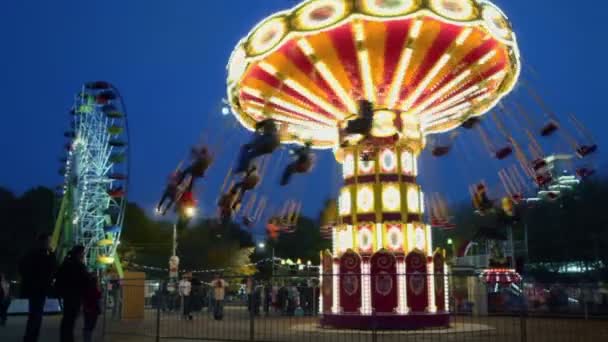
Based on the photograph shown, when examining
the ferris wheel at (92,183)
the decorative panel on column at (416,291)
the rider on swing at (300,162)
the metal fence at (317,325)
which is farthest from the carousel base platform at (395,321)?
the ferris wheel at (92,183)

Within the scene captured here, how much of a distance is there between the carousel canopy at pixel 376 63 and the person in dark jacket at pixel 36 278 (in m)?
9.12

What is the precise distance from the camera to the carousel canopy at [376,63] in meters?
16.6

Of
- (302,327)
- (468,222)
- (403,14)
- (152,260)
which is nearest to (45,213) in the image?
(152,260)

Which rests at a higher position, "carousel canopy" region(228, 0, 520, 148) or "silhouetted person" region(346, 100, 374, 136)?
"carousel canopy" region(228, 0, 520, 148)

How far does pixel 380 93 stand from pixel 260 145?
4.12 m

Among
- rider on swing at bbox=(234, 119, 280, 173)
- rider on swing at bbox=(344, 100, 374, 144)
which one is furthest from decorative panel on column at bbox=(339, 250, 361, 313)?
rider on swing at bbox=(234, 119, 280, 173)

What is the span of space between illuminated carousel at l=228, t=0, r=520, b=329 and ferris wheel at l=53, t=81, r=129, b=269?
59.8 feet

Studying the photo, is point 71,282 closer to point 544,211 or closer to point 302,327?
point 302,327

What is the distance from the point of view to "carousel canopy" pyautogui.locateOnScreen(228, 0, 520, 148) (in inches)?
652

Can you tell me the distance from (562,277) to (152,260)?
32334 mm

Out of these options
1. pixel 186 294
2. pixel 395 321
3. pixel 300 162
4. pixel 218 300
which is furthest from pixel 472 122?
pixel 186 294

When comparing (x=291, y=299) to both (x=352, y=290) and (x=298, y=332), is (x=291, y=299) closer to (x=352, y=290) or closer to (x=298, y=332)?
(x=352, y=290)

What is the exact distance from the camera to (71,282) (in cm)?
1028

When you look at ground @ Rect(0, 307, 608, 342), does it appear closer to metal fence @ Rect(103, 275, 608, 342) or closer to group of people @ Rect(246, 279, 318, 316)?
metal fence @ Rect(103, 275, 608, 342)
